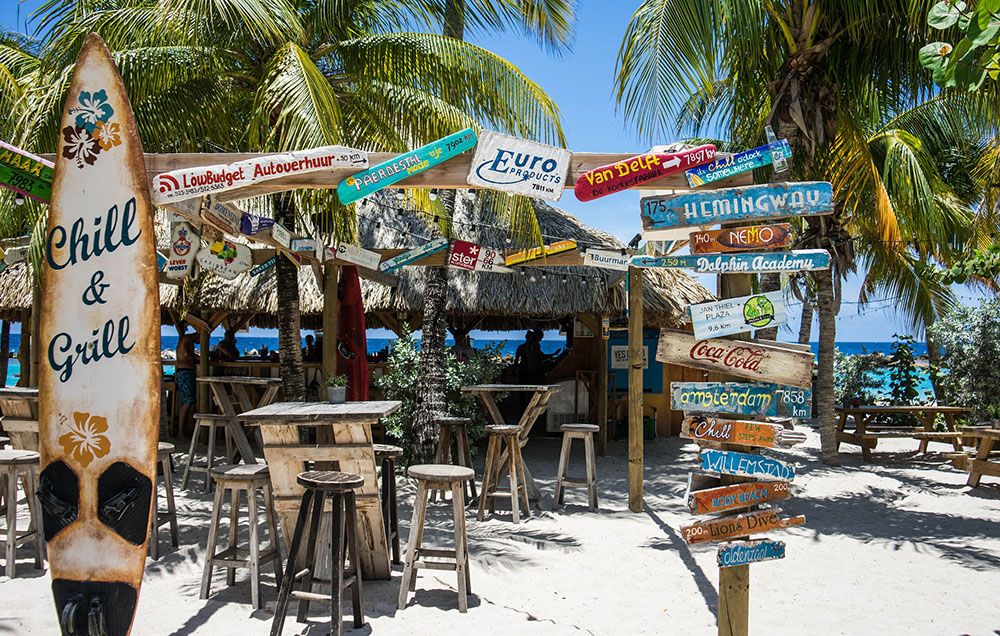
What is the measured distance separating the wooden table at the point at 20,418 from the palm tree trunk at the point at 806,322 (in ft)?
48.4

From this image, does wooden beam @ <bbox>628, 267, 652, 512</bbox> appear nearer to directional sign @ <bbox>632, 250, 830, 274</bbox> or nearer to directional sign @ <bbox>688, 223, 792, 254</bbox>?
directional sign @ <bbox>688, 223, 792, 254</bbox>

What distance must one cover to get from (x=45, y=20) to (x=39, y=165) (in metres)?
3.90

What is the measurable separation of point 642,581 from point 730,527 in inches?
79.9

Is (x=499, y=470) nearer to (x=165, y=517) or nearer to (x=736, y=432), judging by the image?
(x=165, y=517)

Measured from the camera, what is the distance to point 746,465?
3.10 meters

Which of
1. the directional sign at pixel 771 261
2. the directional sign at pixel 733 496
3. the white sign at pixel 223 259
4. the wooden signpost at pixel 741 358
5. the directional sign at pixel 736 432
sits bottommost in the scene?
the directional sign at pixel 733 496

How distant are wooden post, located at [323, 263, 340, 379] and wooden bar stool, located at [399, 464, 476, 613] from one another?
317 centimetres

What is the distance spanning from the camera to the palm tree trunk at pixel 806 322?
16391 mm

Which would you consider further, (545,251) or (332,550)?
(545,251)

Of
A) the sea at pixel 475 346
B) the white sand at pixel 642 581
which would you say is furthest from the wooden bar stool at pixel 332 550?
the sea at pixel 475 346

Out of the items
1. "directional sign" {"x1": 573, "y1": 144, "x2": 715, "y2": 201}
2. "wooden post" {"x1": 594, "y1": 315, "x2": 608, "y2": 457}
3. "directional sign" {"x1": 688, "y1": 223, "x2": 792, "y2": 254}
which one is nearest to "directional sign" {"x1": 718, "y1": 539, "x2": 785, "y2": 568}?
"directional sign" {"x1": 688, "y1": 223, "x2": 792, "y2": 254}

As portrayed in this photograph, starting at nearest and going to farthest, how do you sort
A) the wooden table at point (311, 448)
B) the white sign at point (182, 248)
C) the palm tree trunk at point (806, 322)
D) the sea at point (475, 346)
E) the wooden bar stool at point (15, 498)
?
the wooden table at point (311, 448) → the wooden bar stool at point (15, 498) → the white sign at point (182, 248) → the sea at point (475, 346) → the palm tree trunk at point (806, 322)

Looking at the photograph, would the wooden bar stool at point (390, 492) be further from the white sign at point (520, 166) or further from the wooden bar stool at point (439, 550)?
the white sign at point (520, 166)

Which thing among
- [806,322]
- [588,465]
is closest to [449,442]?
[588,465]
